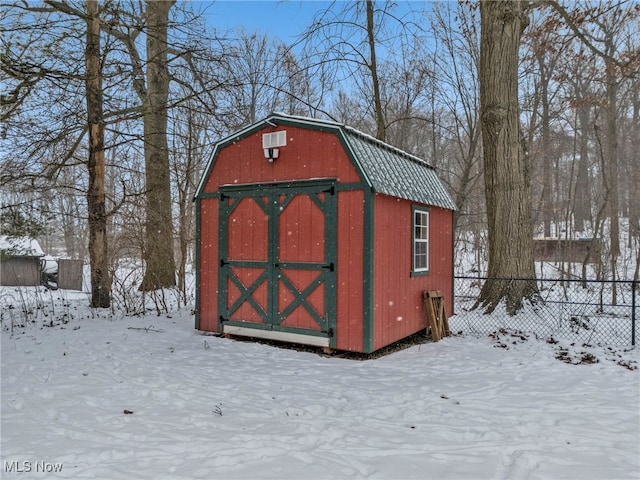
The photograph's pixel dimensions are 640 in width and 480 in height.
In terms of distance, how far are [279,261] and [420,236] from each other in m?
2.44

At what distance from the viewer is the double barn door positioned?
19.1 ft

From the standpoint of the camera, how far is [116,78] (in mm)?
8906

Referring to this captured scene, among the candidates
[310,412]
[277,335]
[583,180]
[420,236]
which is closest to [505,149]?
[420,236]

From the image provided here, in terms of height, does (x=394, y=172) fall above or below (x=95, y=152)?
below

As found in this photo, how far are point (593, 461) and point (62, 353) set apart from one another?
578cm

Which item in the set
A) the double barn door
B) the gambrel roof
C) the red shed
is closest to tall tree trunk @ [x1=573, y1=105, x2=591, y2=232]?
the gambrel roof

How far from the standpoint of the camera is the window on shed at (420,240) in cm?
678

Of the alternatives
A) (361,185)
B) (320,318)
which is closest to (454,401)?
(320,318)

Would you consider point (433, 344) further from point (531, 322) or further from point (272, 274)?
point (272, 274)

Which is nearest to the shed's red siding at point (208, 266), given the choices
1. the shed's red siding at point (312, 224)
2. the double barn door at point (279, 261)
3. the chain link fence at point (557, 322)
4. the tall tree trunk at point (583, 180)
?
the shed's red siding at point (312, 224)

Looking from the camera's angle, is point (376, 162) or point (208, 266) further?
point (208, 266)

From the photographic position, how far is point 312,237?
19.5 feet

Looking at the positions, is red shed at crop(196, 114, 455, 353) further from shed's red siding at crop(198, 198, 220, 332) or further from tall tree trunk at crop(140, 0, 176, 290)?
tall tree trunk at crop(140, 0, 176, 290)

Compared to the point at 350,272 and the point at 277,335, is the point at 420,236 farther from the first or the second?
the point at 277,335
